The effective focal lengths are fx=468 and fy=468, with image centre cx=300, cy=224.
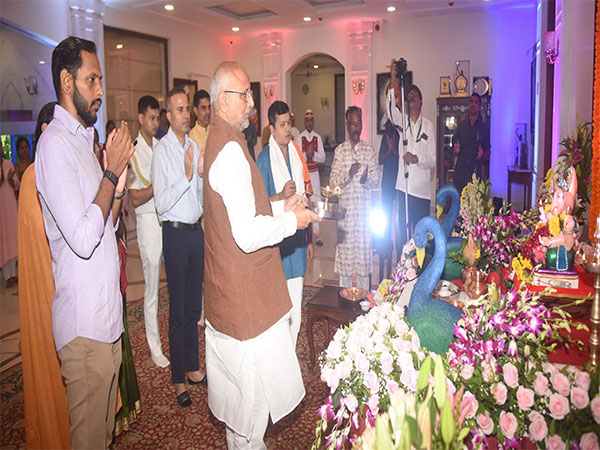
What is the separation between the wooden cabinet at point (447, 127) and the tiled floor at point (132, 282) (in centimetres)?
269

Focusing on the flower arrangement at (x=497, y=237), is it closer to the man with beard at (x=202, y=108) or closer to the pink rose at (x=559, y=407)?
the pink rose at (x=559, y=407)

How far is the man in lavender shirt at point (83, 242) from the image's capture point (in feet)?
5.79

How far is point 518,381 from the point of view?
1.54 m

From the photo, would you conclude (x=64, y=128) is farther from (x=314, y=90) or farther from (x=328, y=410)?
(x=314, y=90)

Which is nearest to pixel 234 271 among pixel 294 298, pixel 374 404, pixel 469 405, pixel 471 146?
pixel 374 404

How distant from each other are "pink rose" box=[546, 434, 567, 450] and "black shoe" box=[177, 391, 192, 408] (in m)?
2.36

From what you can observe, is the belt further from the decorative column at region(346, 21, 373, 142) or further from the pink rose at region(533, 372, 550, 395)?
the decorative column at region(346, 21, 373, 142)

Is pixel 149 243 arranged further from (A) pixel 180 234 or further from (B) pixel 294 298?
(B) pixel 294 298

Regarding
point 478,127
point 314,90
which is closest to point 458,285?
point 478,127

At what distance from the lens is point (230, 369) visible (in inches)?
85.9

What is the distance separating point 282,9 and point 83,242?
8.86 meters

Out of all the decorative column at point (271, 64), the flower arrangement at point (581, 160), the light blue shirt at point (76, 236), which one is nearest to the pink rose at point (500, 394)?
the light blue shirt at point (76, 236)

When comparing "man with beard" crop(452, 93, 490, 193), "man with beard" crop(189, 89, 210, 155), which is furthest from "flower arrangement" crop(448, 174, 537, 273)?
"man with beard" crop(452, 93, 490, 193)

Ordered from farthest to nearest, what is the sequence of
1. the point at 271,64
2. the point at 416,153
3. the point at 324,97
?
the point at 324,97, the point at 271,64, the point at 416,153
